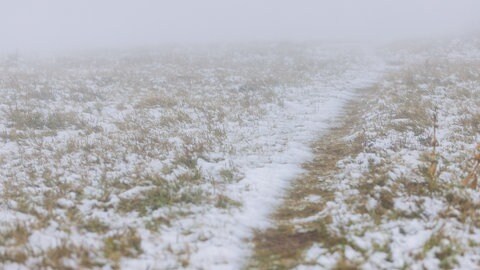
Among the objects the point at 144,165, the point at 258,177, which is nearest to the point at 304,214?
the point at 258,177

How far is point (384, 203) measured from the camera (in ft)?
20.0

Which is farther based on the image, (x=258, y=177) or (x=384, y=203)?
(x=258, y=177)

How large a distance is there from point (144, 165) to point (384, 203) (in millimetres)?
4470

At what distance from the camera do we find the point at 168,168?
7.76 m

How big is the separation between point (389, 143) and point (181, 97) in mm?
8523

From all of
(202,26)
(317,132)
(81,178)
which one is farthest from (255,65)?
(202,26)

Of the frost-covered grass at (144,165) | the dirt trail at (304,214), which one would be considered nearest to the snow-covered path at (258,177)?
the frost-covered grass at (144,165)

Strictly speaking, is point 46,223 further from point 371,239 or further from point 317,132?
point 317,132

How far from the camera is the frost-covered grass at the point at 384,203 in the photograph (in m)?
4.95

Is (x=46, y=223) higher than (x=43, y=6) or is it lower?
lower

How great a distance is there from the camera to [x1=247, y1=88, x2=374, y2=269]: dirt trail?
5.19 m

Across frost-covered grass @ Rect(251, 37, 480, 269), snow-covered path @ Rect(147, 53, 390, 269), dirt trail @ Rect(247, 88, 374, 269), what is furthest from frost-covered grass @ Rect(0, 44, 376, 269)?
frost-covered grass @ Rect(251, 37, 480, 269)

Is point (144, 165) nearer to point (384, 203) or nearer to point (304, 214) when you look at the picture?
point (304, 214)

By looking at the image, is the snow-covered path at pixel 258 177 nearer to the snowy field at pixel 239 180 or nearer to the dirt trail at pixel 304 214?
the snowy field at pixel 239 180
